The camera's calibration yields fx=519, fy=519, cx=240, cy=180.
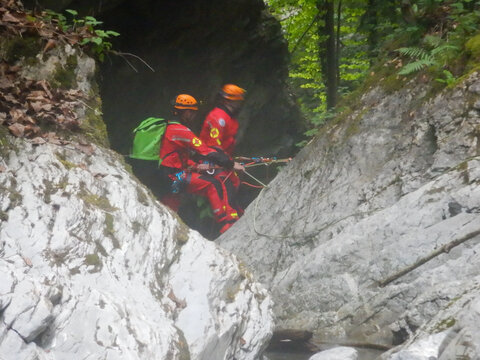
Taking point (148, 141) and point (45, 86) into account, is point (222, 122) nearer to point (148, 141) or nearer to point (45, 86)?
point (148, 141)

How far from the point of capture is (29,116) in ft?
14.0

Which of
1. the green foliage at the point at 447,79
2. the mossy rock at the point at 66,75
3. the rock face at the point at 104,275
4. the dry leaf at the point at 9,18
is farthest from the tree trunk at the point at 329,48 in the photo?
the rock face at the point at 104,275

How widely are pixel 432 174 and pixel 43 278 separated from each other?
402 cm

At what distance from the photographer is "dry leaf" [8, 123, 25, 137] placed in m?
4.04

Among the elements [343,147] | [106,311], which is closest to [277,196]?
[343,147]

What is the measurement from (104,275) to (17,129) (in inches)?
58.3

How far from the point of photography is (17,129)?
4.06 meters

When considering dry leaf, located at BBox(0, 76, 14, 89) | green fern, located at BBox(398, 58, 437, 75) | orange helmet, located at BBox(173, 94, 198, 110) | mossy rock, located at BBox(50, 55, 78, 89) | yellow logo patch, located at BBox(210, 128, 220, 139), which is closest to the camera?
dry leaf, located at BBox(0, 76, 14, 89)

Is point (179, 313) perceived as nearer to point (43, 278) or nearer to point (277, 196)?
point (43, 278)

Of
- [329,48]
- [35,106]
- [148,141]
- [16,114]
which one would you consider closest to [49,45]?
[35,106]

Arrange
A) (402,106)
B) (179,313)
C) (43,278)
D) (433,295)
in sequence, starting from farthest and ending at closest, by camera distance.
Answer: (402,106), (433,295), (179,313), (43,278)

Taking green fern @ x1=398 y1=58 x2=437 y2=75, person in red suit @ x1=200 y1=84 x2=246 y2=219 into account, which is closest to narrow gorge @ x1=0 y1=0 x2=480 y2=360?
green fern @ x1=398 y1=58 x2=437 y2=75

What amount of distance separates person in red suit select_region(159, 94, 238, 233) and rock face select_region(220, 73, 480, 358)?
1327 mm

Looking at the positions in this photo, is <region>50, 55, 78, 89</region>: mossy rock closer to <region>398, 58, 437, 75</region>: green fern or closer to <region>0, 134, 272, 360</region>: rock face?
<region>0, 134, 272, 360</region>: rock face
